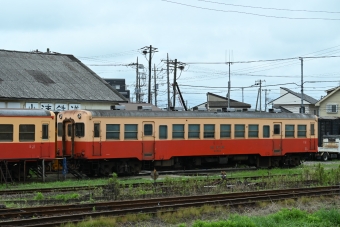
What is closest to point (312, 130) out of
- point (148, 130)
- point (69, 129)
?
point (148, 130)

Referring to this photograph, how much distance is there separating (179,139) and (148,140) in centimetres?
167

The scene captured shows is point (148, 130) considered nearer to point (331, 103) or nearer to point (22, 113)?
point (22, 113)

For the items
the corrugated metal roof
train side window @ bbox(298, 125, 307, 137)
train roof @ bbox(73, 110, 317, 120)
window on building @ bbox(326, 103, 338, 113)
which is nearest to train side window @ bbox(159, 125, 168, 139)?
train roof @ bbox(73, 110, 317, 120)

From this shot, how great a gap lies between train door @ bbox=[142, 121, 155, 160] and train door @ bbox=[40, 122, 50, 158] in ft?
14.3

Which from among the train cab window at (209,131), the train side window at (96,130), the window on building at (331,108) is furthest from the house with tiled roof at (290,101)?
the train side window at (96,130)

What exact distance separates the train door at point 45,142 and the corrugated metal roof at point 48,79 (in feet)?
25.1

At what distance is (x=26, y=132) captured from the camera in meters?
21.2

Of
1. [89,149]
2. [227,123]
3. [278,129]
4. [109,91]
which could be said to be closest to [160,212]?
[89,149]

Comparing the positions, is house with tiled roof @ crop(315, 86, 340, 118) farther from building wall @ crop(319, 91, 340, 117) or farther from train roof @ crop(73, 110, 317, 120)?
train roof @ crop(73, 110, 317, 120)

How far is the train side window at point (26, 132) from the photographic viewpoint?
21.0 meters

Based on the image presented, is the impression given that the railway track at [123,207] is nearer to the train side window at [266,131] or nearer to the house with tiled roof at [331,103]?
the train side window at [266,131]

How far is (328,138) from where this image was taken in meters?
36.1

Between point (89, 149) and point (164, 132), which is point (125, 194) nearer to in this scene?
point (89, 149)

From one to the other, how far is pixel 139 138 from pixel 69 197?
7.85m
